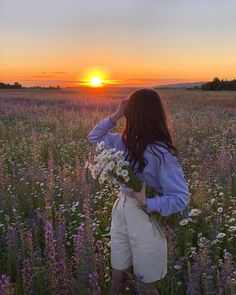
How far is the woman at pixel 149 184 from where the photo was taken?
3.03 metres

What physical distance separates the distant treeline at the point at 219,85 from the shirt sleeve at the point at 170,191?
3185 inches

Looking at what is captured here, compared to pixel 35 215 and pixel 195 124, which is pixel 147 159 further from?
pixel 195 124

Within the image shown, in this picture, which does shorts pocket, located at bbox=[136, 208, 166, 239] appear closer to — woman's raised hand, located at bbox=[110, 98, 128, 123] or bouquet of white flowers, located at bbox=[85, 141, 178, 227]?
bouquet of white flowers, located at bbox=[85, 141, 178, 227]

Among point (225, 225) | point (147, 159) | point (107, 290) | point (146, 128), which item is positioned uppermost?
point (146, 128)

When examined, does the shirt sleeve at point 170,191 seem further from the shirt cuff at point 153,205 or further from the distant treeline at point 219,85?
the distant treeline at point 219,85

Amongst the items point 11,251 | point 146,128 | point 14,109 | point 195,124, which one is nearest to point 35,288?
point 11,251

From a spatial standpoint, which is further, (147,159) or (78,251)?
(78,251)

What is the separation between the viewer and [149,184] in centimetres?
Answer: 323

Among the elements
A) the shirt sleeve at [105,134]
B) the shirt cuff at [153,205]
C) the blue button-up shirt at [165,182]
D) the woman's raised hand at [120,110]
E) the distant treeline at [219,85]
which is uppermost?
the woman's raised hand at [120,110]

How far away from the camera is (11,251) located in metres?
4.12

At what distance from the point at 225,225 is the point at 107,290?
1372mm

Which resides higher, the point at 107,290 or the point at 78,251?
the point at 78,251

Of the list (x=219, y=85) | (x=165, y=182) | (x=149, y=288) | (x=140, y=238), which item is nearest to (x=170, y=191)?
(x=165, y=182)

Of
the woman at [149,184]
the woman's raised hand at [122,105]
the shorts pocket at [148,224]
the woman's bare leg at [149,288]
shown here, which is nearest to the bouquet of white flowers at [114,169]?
the woman at [149,184]
